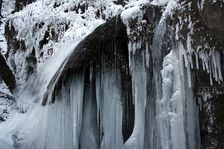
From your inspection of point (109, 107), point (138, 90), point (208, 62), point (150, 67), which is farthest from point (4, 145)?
point (208, 62)

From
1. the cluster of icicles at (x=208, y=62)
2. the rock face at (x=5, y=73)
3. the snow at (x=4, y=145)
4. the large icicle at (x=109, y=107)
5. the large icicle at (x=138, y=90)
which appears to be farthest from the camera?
the rock face at (x=5, y=73)

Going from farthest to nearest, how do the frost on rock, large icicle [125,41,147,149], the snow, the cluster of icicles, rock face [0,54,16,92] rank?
rock face [0,54,16,92], the frost on rock, the snow, large icicle [125,41,147,149], the cluster of icicles

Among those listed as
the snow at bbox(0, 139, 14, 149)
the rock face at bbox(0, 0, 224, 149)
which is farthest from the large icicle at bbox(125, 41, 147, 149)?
the snow at bbox(0, 139, 14, 149)

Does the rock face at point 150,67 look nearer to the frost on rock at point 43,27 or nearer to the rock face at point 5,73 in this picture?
the frost on rock at point 43,27

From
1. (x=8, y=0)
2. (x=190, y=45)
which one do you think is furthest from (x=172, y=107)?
(x=8, y=0)

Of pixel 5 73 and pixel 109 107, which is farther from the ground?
pixel 5 73

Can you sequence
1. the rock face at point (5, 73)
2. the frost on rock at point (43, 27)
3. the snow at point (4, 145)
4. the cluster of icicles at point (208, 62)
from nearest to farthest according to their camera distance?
the cluster of icicles at point (208, 62) < the snow at point (4, 145) < the frost on rock at point (43, 27) < the rock face at point (5, 73)

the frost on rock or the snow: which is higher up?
the frost on rock

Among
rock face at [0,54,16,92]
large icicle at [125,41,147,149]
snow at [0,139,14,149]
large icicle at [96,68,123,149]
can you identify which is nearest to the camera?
large icicle at [125,41,147,149]

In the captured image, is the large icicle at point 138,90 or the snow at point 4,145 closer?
the large icicle at point 138,90

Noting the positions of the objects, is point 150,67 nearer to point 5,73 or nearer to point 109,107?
point 109,107

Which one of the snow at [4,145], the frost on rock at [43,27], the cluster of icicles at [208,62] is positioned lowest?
the snow at [4,145]

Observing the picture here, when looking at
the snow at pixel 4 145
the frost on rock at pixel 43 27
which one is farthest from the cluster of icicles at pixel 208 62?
the snow at pixel 4 145

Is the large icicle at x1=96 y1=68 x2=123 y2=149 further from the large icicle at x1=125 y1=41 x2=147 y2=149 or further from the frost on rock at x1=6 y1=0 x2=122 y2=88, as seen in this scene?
the frost on rock at x1=6 y1=0 x2=122 y2=88
